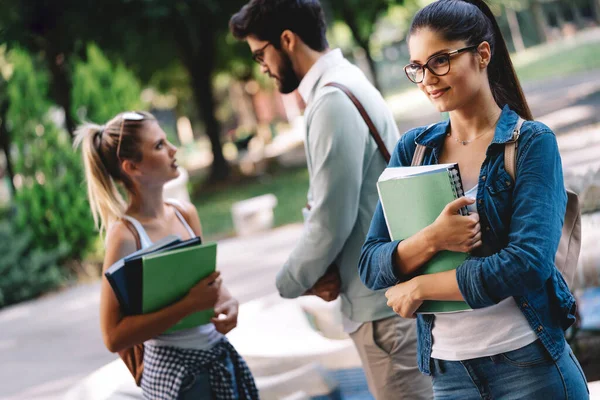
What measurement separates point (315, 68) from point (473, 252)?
3.62 feet

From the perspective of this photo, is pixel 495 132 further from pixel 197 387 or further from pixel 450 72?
pixel 197 387

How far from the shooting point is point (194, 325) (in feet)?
8.14

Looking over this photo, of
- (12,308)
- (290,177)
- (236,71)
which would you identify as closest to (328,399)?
(12,308)

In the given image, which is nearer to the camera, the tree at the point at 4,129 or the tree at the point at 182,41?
the tree at the point at 4,129

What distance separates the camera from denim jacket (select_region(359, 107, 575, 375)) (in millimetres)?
1615

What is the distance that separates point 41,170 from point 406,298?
10.1 meters

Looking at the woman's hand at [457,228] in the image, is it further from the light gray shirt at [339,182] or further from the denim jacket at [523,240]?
the light gray shirt at [339,182]

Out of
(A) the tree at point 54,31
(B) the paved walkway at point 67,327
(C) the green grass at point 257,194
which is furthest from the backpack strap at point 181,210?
(C) the green grass at point 257,194

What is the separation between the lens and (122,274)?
2.27 metres

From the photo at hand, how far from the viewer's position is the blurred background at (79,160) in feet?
26.5

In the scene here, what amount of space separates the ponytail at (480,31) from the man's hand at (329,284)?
0.90 m

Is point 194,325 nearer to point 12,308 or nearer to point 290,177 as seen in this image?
point 12,308

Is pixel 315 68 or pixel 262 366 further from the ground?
pixel 315 68

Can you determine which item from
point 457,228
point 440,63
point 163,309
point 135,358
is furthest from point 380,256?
point 135,358
